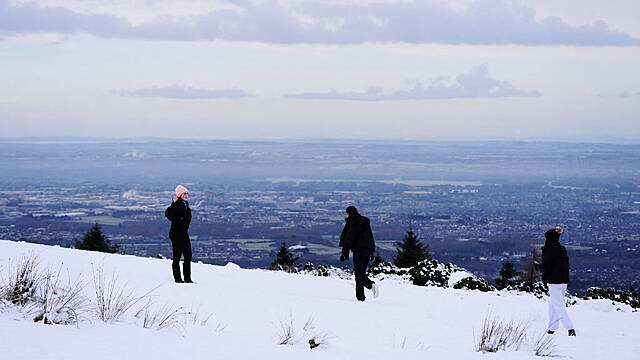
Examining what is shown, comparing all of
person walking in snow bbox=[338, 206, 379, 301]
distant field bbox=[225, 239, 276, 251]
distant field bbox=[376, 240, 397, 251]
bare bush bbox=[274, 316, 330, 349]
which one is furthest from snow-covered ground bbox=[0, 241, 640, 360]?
distant field bbox=[376, 240, 397, 251]

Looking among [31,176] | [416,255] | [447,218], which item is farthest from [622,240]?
[31,176]

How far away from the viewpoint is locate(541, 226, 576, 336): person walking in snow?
34.6 ft

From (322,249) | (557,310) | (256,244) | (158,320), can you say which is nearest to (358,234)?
(557,310)

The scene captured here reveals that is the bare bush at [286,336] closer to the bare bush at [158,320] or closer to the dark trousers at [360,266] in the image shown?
the bare bush at [158,320]

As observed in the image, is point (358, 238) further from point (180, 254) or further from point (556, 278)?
point (556, 278)

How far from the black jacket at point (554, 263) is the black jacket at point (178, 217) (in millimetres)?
5808

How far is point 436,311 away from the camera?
41.0 ft

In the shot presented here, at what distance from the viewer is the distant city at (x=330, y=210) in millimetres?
63156

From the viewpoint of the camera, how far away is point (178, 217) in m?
11.8

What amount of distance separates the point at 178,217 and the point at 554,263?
19.9 ft

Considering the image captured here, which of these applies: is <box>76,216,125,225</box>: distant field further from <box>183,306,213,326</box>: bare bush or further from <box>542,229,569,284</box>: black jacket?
<box>542,229,569,284</box>: black jacket

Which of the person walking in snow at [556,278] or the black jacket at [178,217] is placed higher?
the black jacket at [178,217]

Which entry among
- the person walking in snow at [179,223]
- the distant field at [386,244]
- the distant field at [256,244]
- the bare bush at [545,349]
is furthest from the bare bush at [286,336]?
the distant field at [386,244]

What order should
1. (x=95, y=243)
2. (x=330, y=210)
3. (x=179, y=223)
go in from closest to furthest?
(x=179, y=223) → (x=95, y=243) → (x=330, y=210)
